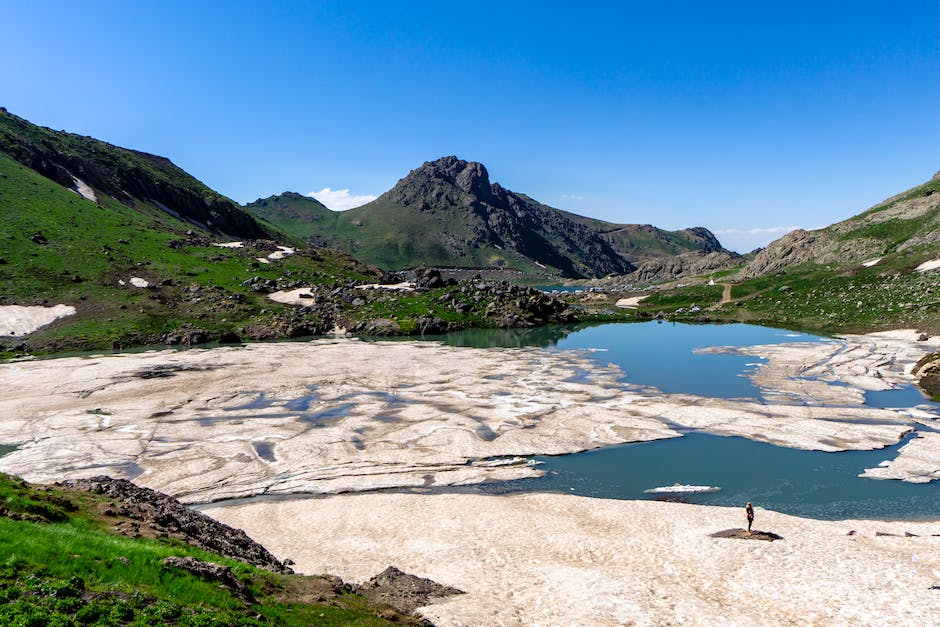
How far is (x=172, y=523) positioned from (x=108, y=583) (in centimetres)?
1114

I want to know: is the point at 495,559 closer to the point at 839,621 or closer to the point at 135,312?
the point at 839,621

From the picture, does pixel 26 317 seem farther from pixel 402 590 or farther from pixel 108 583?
pixel 108 583

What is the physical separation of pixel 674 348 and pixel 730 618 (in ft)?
312

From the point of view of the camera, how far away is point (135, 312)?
125375mm

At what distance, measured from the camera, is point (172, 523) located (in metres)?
27.5

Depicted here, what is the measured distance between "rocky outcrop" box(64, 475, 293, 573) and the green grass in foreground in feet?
7.41

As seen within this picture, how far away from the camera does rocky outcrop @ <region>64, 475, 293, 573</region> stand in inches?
1037

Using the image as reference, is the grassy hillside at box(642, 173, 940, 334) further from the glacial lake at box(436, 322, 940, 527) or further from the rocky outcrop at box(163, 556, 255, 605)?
the rocky outcrop at box(163, 556, 255, 605)

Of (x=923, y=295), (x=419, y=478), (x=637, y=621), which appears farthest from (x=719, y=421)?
(x=923, y=295)

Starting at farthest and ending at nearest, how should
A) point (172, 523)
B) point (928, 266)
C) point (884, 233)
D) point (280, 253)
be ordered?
point (280, 253) < point (884, 233) < point (928, 266) < point (172, 523)

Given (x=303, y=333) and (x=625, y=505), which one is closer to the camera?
(x=625, y=505)

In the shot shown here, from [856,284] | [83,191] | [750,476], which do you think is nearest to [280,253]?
[83,191]

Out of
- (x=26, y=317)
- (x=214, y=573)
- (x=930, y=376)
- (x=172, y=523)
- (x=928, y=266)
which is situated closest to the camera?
(x=214, y=573)

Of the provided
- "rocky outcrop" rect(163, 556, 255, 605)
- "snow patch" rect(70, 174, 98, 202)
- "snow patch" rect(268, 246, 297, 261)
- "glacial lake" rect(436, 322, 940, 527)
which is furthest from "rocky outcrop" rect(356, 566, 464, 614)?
"snow patch" rect(70, 174, 98, 202)
